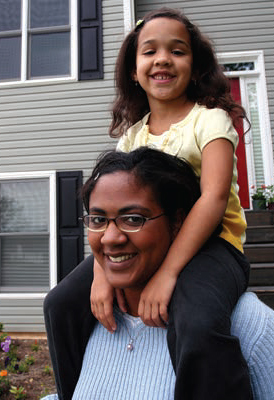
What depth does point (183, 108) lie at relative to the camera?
1665 mm

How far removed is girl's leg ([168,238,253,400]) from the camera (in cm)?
95

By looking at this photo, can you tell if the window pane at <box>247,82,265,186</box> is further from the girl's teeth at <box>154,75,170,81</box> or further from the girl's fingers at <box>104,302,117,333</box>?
the girl's fingers at <box>104,302,117,333</box>

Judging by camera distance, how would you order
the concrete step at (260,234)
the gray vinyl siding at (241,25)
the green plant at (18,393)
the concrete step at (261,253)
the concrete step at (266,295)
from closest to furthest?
the green plant at (18,393) → the concrete step at (266,295) → the concrete step at (261,253) → the concrete step at (260,234) → the gray vinyl siding at (241,25)

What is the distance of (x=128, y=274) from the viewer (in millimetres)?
1136

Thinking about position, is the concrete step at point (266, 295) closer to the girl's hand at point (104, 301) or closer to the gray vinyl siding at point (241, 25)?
the girl's hand at point (104, 301)

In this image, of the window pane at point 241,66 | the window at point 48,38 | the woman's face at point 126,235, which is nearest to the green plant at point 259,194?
the window pane at point 241,66

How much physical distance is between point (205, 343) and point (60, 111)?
5.22 metres

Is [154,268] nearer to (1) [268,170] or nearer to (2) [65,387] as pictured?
(2) [65,387]

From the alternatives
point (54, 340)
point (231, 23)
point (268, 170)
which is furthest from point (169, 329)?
point (231, 23)

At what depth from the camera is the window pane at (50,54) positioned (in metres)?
5.84

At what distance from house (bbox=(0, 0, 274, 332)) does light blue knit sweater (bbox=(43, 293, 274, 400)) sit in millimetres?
4092

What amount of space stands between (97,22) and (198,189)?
17.0ft

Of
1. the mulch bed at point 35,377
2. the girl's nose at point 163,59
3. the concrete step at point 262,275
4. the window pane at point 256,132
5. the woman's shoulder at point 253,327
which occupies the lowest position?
the mulch bed at point 35,377

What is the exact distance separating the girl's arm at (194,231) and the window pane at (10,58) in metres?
5.45
